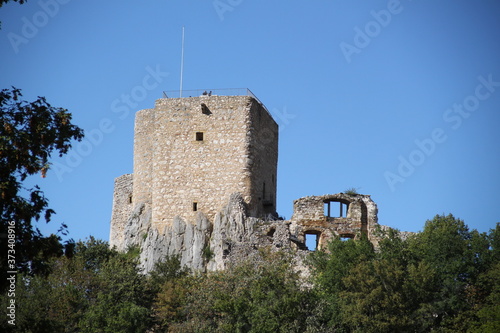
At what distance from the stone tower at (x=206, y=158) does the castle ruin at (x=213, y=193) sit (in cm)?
5

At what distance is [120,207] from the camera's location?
52688 mm

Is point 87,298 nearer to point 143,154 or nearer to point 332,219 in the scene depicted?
point 143,154

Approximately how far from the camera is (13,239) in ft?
75.0

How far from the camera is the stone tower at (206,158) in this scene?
4603cm

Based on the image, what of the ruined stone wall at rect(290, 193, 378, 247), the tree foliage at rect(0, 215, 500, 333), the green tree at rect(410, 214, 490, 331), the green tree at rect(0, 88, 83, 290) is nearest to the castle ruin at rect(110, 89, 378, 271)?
the ruined stone wall at rect(290, 193, 378, 247)

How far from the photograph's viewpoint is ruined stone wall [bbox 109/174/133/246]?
171 feet

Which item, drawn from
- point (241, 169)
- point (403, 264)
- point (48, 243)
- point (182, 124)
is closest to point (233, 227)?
point (241, 169)

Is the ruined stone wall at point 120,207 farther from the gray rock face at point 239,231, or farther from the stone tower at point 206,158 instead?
the gray rock face at point 239,231

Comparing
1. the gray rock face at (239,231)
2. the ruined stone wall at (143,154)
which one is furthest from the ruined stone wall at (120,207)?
the gray rock face at (239,231)

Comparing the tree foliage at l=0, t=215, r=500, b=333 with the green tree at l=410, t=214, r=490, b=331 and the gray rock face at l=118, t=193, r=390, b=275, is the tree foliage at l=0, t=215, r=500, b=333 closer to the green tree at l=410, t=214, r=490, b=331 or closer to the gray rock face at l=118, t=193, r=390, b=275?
the green tree at l=410, t=214, r=490, b=331

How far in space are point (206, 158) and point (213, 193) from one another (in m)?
1.83

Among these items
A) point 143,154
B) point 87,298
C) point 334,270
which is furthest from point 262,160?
point 87,298

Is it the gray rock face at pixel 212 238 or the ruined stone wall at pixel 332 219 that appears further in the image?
the ruined stone wall at pixel 332 219

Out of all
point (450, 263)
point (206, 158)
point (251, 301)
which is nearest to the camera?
point (251, 301)
